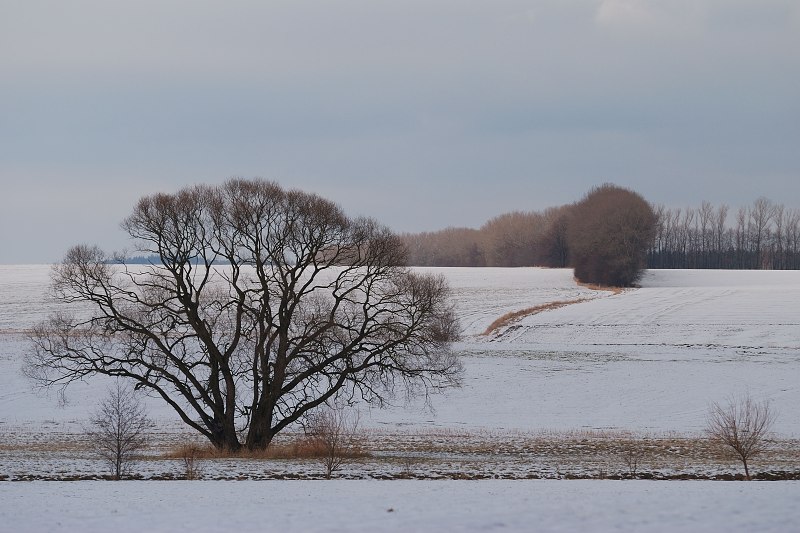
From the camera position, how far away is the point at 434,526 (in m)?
12.2

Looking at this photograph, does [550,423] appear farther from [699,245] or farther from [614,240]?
[699,245]

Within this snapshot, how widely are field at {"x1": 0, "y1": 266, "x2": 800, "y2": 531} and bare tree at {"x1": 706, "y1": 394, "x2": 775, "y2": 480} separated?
0.55 meters

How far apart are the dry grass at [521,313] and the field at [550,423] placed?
488 mm

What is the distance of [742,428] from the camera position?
Result: 1081 inches

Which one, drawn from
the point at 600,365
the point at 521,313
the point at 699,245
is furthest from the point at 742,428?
the point at 699,245

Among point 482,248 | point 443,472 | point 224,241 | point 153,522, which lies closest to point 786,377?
point 443,472

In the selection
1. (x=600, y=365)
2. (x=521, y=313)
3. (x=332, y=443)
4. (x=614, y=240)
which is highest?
(x=614, y=240)

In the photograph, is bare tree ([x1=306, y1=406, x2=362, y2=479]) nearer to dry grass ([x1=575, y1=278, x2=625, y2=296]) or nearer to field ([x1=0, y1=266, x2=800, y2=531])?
field ([x1=0, y1=266, x2=800, y2=531])

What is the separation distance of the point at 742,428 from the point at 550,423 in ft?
25.2

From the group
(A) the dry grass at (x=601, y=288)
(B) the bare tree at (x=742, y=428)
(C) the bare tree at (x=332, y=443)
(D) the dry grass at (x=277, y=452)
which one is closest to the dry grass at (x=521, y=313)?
(A) the dry grass at (x=601, y=288)

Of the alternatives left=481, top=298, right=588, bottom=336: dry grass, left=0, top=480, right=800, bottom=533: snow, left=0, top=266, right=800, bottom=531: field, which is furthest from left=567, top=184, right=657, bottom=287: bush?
A: left=0, top=480, right=800, bottom=533: snow

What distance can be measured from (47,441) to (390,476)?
1510 centimetres

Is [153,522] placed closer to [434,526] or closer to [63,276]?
[434,526]

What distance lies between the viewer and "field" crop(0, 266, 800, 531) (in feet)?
46.4
